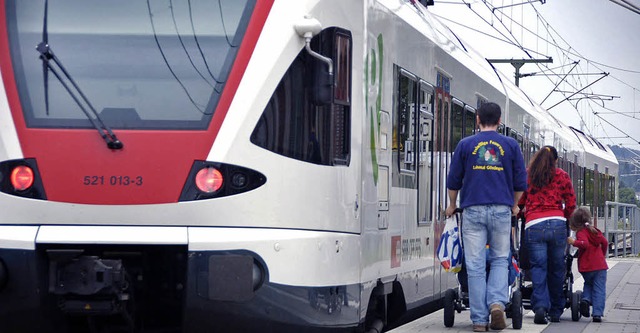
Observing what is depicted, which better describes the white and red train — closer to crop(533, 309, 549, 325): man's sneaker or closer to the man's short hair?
the man's short hair

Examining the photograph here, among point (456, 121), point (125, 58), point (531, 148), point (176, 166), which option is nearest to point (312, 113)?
point (176, 166)

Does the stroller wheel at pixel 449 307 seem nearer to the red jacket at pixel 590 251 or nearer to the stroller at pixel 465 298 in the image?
the stroller at pixel 465 298

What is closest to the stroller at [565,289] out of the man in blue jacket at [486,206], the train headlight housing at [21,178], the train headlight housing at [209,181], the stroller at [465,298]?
the stroller at [465,298]

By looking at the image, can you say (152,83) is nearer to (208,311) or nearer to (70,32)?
(70,32)

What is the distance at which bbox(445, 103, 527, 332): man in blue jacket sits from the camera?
28.7ft

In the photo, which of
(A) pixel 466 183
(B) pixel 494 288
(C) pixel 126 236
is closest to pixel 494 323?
(B) pixel 494 288

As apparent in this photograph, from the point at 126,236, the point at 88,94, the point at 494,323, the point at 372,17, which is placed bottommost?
the point at 494,323

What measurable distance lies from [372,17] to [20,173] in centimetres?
248

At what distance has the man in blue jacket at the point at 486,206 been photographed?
344 inches

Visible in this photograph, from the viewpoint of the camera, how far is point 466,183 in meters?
8.85

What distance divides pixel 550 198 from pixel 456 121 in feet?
6.39

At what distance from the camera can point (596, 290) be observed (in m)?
10.7

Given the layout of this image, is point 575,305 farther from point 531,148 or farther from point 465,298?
point 531,148

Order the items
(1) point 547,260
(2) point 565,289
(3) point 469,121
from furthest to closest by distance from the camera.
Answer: (3) point 469,121
(2) point 565,289
(1) point 547,260
